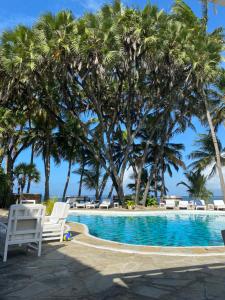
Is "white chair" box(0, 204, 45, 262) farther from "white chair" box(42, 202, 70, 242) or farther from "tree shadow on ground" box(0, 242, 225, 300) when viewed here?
"white chair" box(42, 202, 70, 242)

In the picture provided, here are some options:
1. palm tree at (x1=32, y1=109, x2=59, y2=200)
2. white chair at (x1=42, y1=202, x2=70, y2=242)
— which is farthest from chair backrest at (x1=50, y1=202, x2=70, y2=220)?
palm tree at (x1=32, y1=109, x2=59, y2=200)

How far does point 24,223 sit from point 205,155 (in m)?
24.2

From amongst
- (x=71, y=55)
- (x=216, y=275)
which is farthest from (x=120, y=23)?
(x=216, y=275)

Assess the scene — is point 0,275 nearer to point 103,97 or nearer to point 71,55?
point 71,55

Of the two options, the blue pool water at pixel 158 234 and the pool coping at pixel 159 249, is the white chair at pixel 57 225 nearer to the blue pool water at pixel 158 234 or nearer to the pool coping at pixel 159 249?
the pool coping at pixel 159 249

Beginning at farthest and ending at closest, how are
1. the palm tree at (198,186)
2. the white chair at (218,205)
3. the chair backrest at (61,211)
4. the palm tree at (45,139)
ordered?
the palm tree at (198,186) < the palm tree at (45,139) < the white chair at (218,205) < the chair backrest at (61,211)

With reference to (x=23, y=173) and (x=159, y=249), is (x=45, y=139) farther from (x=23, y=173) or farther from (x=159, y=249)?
(x=159, y=249)

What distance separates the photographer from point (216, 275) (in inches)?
182

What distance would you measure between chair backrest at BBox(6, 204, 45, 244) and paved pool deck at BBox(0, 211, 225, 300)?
397 millimetres

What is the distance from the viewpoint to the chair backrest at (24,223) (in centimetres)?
554

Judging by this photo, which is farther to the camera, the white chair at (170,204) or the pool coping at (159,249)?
the white chair at (170,204)

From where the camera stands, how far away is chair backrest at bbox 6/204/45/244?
218 inches

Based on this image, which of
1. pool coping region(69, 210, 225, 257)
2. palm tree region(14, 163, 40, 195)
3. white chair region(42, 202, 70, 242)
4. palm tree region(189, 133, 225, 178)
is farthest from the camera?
palm tree region(189, 133, 225, 178)

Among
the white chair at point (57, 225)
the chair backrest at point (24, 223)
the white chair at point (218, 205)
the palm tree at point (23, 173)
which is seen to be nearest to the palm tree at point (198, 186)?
the white chair at point (218, 205)
